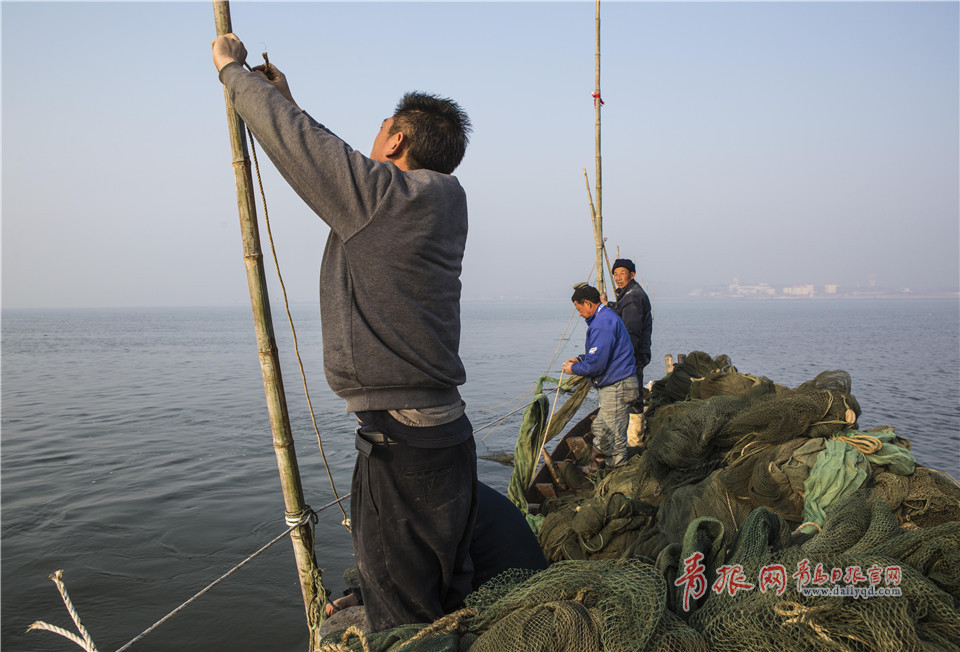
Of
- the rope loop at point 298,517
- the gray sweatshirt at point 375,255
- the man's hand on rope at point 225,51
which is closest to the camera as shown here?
the gray sweatshirt at point 375,255

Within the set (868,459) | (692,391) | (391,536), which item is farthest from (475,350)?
(391,536)

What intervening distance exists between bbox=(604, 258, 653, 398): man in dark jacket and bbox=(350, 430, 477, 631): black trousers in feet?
21.5

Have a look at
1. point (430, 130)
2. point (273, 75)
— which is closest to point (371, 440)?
point (430, 130)

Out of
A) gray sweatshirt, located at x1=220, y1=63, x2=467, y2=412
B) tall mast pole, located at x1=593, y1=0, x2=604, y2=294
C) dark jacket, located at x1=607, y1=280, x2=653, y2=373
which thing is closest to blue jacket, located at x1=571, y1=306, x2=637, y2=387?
dark jacket, located at x1=607, y1=280, x2=653, y2=373

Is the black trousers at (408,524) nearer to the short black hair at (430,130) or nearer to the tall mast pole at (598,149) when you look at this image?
the short black hair at (430,130)

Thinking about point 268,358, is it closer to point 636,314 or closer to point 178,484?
point 636,314

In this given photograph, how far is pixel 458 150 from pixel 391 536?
1331mm

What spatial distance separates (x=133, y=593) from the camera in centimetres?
652

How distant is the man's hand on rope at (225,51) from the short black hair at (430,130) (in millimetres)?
538

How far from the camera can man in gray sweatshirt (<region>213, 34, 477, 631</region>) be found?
1.81 metres

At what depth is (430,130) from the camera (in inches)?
81.5

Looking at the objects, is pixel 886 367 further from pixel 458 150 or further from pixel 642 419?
pixel 458 150

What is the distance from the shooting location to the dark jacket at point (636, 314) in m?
8.48

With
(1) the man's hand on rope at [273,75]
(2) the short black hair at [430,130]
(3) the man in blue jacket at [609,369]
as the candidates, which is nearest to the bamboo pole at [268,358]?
(1) the man's hand on rope at [273,75]
